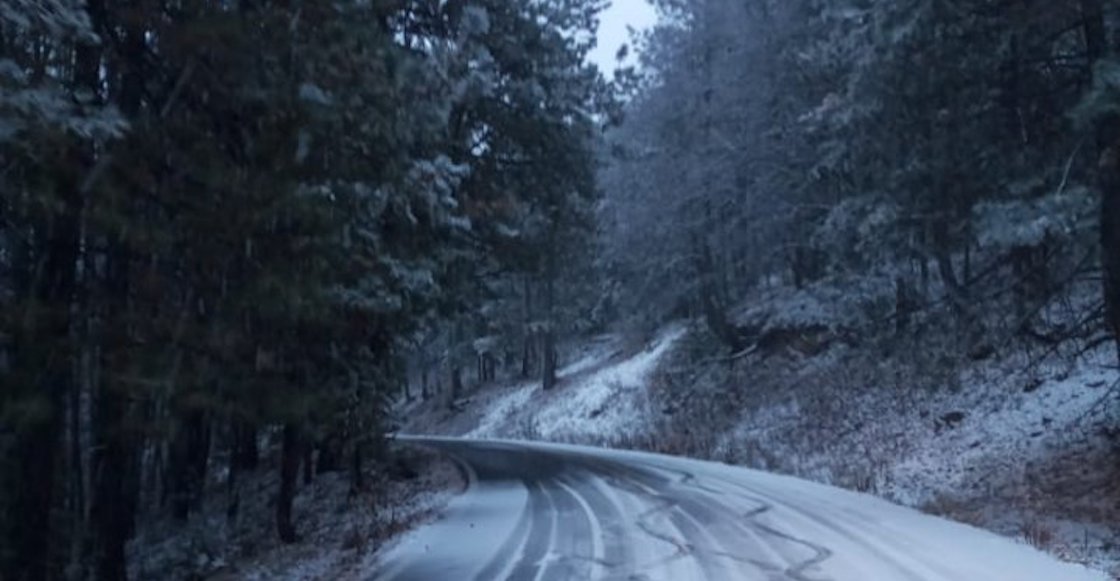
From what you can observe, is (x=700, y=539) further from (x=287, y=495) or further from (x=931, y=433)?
(x=931, y=433)

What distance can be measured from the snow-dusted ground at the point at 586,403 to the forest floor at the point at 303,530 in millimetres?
11431

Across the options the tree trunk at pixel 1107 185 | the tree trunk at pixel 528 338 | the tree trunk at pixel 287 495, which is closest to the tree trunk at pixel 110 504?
the tree trunk at pixel 287 495

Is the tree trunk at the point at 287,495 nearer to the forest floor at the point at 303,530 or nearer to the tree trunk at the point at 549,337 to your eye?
the forest floor at the point at 303,530

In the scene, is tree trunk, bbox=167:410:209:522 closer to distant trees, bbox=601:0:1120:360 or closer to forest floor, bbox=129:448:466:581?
forest floor, bbox=129:448:466:581

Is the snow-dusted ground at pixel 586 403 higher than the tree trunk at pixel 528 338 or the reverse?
the reverse

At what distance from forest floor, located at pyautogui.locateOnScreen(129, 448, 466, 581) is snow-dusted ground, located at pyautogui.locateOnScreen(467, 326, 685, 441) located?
11.4 meters

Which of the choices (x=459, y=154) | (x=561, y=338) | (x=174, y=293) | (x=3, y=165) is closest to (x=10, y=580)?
(x=174, y=293)

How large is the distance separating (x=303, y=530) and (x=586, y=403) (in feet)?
87.3

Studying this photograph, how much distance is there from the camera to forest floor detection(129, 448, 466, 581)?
1438cm

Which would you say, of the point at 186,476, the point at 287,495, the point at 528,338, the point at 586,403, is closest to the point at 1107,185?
the point at 287,495

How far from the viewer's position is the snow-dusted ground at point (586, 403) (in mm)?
40094

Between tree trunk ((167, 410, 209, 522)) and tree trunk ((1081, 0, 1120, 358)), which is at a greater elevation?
tree trunk ((1081, 0, 1120, 358))

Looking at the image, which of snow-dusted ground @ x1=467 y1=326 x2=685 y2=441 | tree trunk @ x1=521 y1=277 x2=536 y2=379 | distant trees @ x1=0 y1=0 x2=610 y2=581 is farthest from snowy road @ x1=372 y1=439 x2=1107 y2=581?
tree trunk @ x1=521 y1=277 x2=536 y2=379

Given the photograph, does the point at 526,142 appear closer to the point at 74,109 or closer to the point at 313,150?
the point at 313,150
